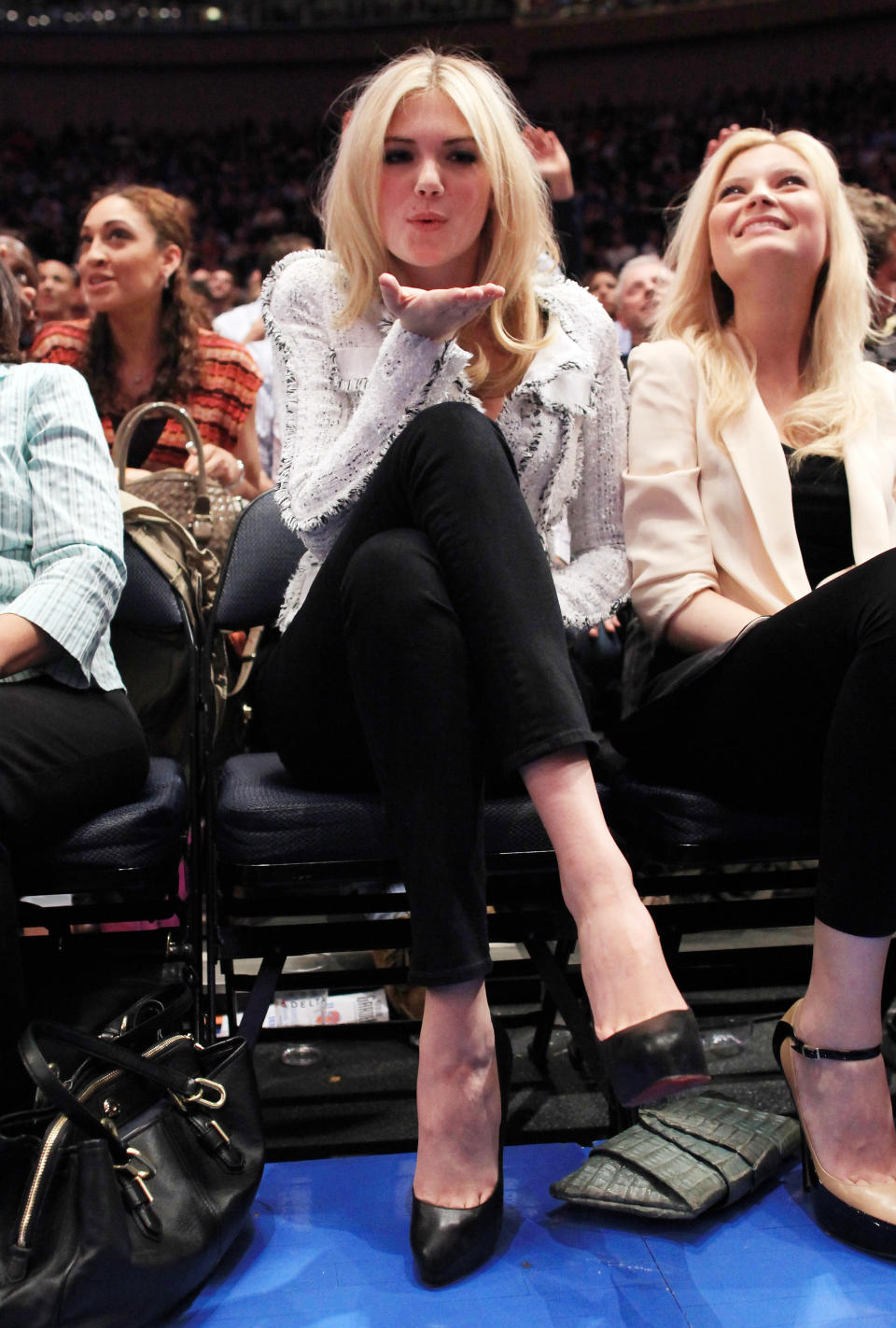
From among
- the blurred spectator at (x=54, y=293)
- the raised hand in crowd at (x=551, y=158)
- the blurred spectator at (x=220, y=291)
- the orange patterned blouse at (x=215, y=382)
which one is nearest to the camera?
the raised hand in crowd at (x=551, y=158)

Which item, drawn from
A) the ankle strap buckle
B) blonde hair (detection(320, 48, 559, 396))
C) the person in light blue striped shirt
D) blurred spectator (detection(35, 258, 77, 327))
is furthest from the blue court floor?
blurred spectator (detection(35, 258, 77, 327))

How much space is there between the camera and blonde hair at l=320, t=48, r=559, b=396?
61.0 inches

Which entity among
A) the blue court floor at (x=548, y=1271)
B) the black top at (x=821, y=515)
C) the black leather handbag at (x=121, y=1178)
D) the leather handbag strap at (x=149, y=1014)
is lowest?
the blue court floor at (x=548, y=1271)

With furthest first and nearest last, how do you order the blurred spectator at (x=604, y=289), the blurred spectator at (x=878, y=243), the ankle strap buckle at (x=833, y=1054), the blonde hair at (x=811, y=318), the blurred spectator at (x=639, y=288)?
the blurred spectator at (x=604, y=289) < the blurred spectator at (x=639, y=288) < the blurred spectator at (x=878, y=243) < the blonde hair at (x=811, y=318) < the ankle strap buckle at (x=833, y=1054)

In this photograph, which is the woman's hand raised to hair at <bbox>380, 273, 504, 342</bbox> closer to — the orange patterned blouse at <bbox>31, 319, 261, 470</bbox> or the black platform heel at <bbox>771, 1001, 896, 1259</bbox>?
the black platform heel at <bbox>771, 1001, 896, 1259</bbox>

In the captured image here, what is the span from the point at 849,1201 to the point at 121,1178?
27.6 inches

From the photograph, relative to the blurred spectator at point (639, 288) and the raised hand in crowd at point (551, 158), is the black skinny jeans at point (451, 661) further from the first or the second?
the blurred spectator at point (639, 288)

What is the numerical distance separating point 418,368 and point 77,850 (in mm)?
667

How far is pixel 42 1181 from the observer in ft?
3.26

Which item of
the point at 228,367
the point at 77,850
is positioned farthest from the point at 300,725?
the point at 228,367

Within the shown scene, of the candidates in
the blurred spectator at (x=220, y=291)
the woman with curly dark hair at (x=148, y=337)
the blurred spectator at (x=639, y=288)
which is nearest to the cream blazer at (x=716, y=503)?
the woman with curly dark hair at (x=148, y=337)

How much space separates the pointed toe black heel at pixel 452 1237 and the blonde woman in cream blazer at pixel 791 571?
0.34 m

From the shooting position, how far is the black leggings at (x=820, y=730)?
1.15m

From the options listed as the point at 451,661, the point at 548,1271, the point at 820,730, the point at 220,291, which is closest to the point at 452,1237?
the point at 548,1271
